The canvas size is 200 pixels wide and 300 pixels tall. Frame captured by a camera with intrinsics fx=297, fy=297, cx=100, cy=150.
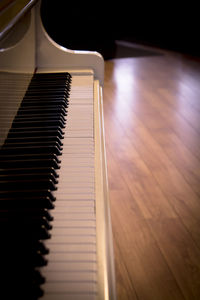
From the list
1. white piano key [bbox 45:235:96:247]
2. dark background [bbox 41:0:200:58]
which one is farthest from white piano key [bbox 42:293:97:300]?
dark background [bbox 41:0:200:58]

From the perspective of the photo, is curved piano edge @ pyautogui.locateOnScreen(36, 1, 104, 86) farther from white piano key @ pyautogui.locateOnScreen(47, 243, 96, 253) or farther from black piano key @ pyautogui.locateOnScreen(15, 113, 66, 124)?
white piano key @ pyautogui.locateOnScreen(47, 243, 96, 253)

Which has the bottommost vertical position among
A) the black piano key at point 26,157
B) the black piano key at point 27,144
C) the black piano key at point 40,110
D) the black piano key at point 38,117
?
the black piano key at point 26,157

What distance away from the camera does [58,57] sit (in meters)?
1.60

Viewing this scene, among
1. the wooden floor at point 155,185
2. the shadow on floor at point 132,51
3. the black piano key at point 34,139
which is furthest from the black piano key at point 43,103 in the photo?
the shadow on floor at point 132,51

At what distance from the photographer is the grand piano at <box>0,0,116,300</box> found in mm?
574

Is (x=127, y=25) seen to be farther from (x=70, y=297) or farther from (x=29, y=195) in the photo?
(x=70, y=297)

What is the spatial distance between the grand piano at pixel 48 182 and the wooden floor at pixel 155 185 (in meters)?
0.74

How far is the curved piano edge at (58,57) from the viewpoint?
1575 mm

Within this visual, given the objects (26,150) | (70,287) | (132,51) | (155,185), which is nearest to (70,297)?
(70,287)

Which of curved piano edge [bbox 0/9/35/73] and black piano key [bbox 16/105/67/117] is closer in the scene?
curved piano edge [bbox 0/9/35/73]

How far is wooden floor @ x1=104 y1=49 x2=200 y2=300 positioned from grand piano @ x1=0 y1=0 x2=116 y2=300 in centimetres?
74

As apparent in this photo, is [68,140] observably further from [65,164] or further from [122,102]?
[122,102]

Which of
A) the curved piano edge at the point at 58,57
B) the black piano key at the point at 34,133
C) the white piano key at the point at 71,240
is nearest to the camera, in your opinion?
the white piano key at the point at 71,240

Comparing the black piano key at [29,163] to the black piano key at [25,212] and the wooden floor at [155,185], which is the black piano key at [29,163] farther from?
the wooden floor at [155,185]
